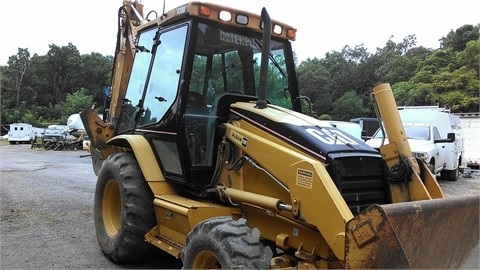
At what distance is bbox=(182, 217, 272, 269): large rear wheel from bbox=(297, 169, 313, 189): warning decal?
505 mm

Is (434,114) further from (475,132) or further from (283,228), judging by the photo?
(283,228)

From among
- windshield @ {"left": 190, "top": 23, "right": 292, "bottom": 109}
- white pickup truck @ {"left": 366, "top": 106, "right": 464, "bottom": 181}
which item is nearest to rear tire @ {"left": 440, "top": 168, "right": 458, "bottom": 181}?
white pickup truck @ {"left": 366, "top": 106, "right": 464, "bottom": 181}

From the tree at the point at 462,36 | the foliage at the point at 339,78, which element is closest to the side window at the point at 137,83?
the foliage at the point at 339,78

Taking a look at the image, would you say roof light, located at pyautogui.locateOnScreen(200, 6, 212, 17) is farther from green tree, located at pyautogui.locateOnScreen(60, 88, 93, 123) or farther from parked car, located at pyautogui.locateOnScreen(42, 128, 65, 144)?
green tree, located at pyautogui.locateOnScreen(60, 88, 93, 123)

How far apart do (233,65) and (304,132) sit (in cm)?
148

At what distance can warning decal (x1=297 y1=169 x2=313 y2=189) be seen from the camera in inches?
130

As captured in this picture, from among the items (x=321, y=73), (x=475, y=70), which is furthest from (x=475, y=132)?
(x=321, y=73)

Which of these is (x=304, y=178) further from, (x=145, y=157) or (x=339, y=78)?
(x=339, y=78)

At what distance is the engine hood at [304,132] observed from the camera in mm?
3615

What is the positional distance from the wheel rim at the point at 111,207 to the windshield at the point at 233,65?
1.76m

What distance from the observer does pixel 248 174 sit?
4043mm

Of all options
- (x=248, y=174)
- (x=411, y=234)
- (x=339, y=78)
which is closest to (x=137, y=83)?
(x=248, y=174)

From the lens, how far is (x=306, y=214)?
3.30 metres

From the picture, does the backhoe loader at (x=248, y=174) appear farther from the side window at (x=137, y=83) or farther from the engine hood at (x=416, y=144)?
the engine hood at (x=416, y=144)
